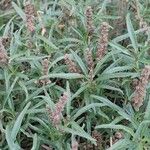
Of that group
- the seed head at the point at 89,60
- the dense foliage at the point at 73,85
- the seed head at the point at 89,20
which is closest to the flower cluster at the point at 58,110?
the dense foliage at the point at 73,85

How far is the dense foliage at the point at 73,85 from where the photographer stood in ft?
6.61

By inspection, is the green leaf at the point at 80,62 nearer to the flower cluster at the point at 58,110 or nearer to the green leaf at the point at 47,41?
the green leaf at the point at 47,41

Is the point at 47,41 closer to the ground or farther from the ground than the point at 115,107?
farther from the ground

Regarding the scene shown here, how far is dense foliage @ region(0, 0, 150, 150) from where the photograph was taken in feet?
6.61

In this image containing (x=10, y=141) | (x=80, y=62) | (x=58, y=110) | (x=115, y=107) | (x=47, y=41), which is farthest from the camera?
(x=47, y=41)

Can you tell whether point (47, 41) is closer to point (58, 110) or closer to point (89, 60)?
point (89, 60)

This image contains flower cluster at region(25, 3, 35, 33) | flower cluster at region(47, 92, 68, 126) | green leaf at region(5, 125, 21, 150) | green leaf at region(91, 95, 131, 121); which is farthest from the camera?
flower cluster at region(25, 3, 35, 33)

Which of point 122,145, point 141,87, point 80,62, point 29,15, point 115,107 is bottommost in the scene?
point 122,145

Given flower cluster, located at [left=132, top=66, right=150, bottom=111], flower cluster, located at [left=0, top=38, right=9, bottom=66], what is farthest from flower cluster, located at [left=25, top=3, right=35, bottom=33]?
flower cluster, located at [left=132, top=66, right=150, bottom=111]

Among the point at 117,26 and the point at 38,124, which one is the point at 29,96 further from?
the point at 117,26

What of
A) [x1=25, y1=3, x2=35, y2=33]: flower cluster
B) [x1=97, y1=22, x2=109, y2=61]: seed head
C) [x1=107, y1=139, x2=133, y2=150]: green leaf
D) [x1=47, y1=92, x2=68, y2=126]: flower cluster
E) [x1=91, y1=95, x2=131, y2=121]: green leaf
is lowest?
[x1=107, y1=139, x2=133, y2=150]: green leaf

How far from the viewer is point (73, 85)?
2.29m

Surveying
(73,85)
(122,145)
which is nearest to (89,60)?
(73,85)

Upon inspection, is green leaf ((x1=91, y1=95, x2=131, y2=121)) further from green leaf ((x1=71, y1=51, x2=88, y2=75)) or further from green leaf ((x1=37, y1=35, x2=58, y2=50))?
green leaf ((x1=37, y1=35, x2=58, y2=50))
